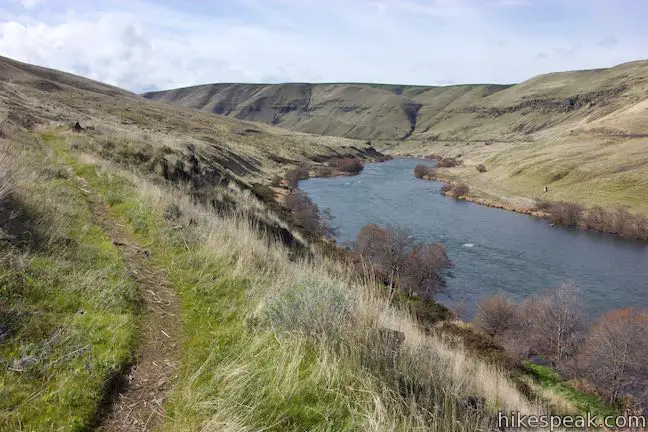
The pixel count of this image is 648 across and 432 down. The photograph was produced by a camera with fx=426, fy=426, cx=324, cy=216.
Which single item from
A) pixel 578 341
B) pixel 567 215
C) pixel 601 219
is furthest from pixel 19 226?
pixel 567 215

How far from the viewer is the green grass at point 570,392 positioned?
1593cm

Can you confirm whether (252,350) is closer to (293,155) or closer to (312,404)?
(312,404)

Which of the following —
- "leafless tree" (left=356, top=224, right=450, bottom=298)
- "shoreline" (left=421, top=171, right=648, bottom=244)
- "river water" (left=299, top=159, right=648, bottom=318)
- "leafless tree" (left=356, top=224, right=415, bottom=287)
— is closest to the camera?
"leafless tree" (left=356, top=224, right=450, bottom=298)

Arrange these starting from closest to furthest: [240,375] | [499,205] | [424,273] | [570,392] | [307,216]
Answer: [240,375] → [570,392] → [424,273] → [307,216] → [499,205]

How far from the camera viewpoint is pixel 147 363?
4.61 meters

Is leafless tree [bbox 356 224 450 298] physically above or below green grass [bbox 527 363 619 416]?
above

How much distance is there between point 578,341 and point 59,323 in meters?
24.2

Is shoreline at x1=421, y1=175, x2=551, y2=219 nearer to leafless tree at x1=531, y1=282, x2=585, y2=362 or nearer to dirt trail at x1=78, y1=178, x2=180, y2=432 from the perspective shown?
leafless tree at x1=531, y1=282, x2=585, y2=362

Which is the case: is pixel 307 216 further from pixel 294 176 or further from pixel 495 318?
pixel 294 176

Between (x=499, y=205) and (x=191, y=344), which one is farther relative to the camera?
(x=499, y=205)

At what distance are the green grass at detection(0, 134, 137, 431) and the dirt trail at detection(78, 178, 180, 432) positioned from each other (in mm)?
140

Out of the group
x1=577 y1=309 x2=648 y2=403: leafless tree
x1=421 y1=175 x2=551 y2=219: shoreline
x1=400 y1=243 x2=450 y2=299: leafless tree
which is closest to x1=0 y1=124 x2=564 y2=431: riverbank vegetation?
x1=577 y1=309 x2=648 y2=403: leafless tree

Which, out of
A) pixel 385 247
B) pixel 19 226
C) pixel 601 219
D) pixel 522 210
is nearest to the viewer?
pixel 19 226

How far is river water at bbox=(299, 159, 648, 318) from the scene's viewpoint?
98.9 feet
